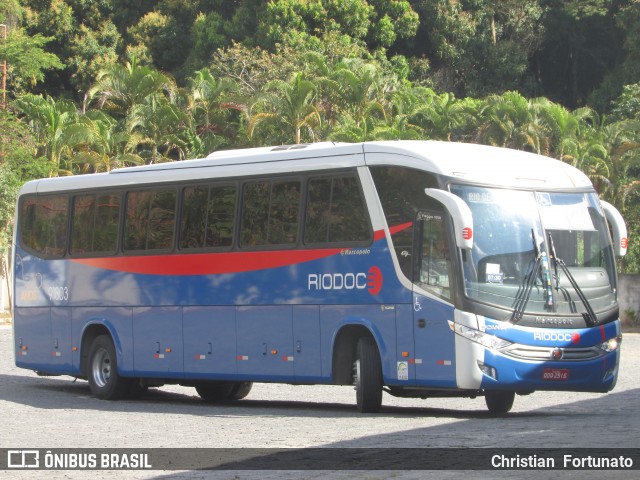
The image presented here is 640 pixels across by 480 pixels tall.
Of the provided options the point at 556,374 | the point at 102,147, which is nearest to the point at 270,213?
the point at 556,374

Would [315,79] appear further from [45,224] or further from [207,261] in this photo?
[207,261]

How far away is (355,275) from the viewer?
1705 cm

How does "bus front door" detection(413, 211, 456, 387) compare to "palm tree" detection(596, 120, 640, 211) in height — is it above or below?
below

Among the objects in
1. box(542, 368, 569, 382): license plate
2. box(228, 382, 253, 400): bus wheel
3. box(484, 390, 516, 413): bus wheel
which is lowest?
box(228, 382, 253, 400): bus wheel

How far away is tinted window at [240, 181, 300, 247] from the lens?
18047 mm

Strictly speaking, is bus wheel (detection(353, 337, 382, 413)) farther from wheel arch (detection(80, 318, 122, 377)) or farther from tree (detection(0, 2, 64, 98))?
tree (detection(0, 2, 64, 98))

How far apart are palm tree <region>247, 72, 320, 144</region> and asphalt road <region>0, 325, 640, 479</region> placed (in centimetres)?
2053

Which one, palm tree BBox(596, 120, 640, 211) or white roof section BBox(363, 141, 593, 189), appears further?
palm tree BBox(596, 120, 640, 211)

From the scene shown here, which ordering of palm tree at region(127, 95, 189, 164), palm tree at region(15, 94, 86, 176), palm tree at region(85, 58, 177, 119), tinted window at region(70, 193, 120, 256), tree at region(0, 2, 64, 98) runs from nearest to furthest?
tinted window at region(70, 193, 120, 256) → palm tree at region(15, 94, 86, 176) → palm tree at region(127, 95, 189, 164) → tree at region(0, 2, 64, 98) → palm tree at region(85, 58, 177, 119)

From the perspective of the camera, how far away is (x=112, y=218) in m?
21.0

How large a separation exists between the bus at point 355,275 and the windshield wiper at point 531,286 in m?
0.02

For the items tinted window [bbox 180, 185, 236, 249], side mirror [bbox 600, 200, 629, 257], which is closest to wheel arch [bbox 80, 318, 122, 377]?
tinted window [bbox 180, 185, 236, 249]

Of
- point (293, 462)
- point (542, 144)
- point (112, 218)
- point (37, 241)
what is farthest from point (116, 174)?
point (542, 144)

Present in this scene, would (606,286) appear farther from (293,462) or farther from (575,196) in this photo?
(293,462)
